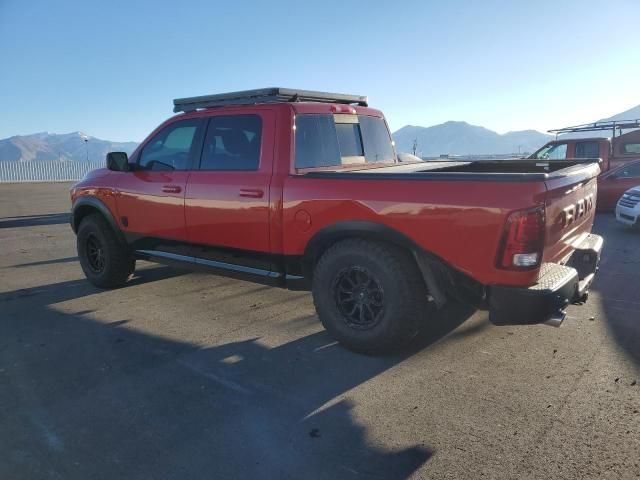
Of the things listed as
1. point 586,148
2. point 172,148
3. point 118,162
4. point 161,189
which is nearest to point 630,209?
point 586,148

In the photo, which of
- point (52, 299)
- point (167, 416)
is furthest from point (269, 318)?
point (52, 299)

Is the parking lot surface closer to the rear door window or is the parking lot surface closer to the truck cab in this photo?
the rear door window

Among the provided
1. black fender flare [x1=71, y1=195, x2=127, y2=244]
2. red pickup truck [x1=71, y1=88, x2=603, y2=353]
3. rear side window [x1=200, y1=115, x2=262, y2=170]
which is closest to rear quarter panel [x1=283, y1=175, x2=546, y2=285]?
red pickup truck [x1=71, y1=88, x2=603, y2=353]

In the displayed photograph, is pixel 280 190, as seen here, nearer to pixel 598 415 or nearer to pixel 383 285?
pixel 383 285

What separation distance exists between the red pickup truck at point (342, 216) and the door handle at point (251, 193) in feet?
0.06

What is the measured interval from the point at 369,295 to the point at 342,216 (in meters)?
0.64

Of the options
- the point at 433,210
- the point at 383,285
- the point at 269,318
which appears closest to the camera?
the point at 433,210

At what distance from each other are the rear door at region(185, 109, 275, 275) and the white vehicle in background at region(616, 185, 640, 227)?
24.9 feet

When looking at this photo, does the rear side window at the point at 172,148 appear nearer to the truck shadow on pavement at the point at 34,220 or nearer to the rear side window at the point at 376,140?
the rear side window at the point at 376,140

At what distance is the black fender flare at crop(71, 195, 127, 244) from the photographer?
5344mm

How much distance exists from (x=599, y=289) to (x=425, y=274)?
3110 millimetres

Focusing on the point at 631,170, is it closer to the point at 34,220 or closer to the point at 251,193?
the point at 251,193

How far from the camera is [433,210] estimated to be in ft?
10.2

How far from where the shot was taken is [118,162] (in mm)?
5039
